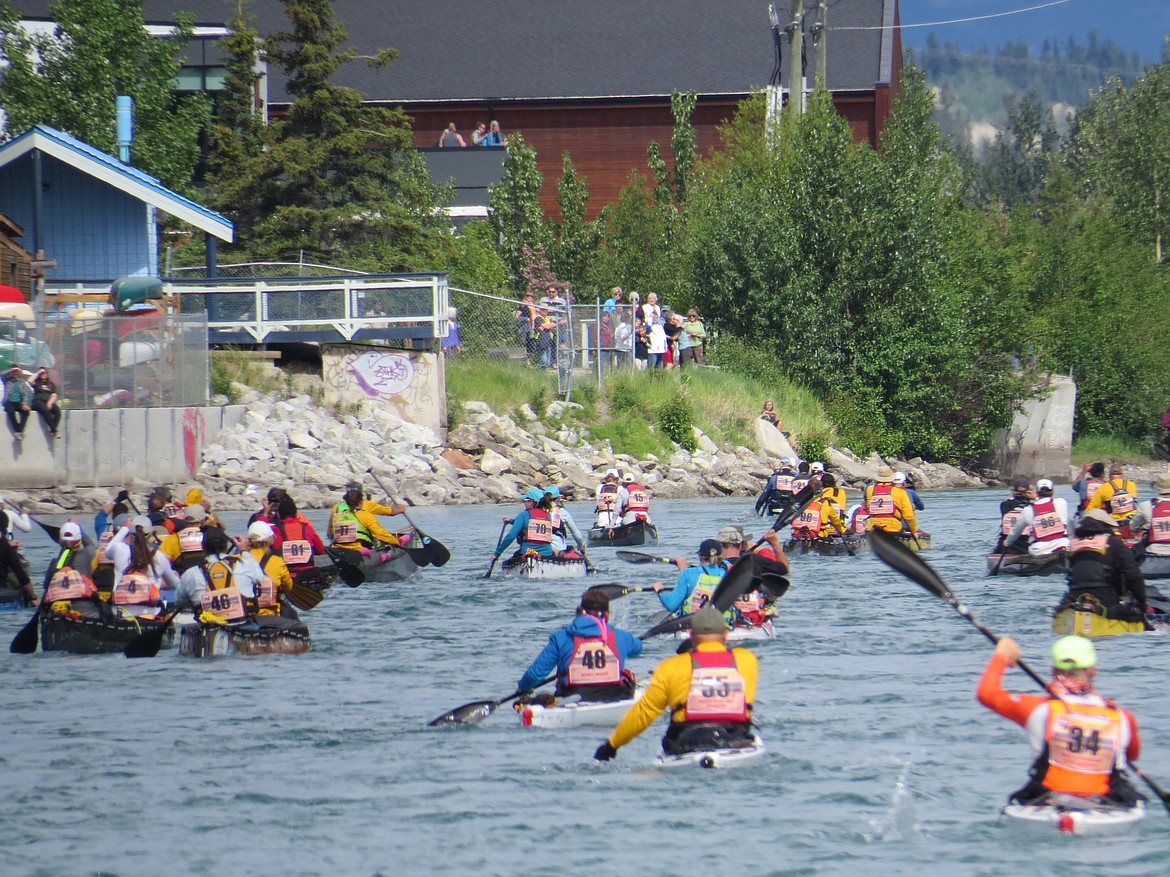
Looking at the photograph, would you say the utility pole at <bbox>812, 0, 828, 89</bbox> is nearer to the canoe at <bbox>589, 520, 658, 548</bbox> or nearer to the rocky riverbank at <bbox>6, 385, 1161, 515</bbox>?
the rocky riverbank at <bbox>6, 385, 1161, 515</bbox>

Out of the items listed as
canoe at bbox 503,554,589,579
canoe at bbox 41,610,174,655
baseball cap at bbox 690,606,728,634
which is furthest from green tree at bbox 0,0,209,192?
baseball cap at bbox 690,606,728,634

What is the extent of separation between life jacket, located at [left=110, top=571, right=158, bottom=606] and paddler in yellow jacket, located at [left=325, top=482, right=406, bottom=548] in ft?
15.9

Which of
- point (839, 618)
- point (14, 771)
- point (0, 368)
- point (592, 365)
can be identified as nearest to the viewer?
point (14, 771)

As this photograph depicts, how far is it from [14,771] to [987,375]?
38.1m

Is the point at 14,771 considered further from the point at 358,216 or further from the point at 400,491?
the point at 358,216

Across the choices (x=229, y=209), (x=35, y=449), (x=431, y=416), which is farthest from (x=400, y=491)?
(x=229, y=209)

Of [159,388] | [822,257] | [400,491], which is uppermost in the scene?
[822,257]

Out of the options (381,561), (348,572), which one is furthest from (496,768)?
(381,561)

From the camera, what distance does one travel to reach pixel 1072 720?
33.1ft

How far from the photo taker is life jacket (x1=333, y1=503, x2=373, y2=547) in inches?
936

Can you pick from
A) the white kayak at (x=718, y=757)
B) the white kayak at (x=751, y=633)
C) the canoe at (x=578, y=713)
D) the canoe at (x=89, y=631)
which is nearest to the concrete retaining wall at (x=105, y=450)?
the canoe at (x=89, y=631)

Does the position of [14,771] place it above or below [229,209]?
below

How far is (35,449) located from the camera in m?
33.3

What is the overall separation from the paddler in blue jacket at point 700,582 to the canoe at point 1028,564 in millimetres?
Answer: 7821
